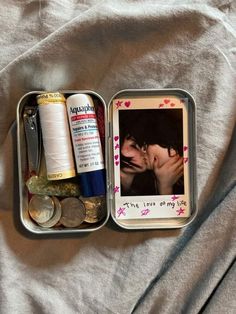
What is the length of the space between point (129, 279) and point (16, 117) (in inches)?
11.6

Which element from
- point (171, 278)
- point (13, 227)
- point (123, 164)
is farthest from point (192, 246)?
point (13, 227)

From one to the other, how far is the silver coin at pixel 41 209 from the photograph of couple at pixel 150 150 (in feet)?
0.36

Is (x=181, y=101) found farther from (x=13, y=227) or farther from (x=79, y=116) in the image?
(x=13, y=227)

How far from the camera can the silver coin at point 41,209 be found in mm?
728

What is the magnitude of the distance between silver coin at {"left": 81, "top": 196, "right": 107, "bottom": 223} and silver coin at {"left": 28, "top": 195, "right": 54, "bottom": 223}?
0.05 m

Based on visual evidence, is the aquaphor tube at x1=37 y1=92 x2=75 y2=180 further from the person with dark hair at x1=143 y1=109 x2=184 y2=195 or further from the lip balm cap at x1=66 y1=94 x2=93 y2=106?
the person with dark hair at x1=143 y1=109 x2=184 y2=195

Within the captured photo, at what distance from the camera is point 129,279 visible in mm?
735

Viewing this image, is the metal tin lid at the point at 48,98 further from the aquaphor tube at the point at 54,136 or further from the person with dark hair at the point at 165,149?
the person with dark hair at the point at 165,149

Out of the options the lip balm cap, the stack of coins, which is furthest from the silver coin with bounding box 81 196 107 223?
the lip balm cap

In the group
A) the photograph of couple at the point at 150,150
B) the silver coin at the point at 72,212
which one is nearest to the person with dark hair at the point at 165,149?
the photograph of couple at the point at 150,150

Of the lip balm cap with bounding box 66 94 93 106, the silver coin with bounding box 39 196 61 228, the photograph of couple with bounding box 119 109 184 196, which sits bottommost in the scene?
the silver coin with bounding box 39 196 61 228

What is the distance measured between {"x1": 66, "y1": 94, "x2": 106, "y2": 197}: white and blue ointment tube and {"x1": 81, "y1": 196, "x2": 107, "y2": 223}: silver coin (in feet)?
0.07

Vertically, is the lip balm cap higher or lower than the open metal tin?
higher

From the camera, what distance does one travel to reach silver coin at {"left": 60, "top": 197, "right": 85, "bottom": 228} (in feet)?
2.40
